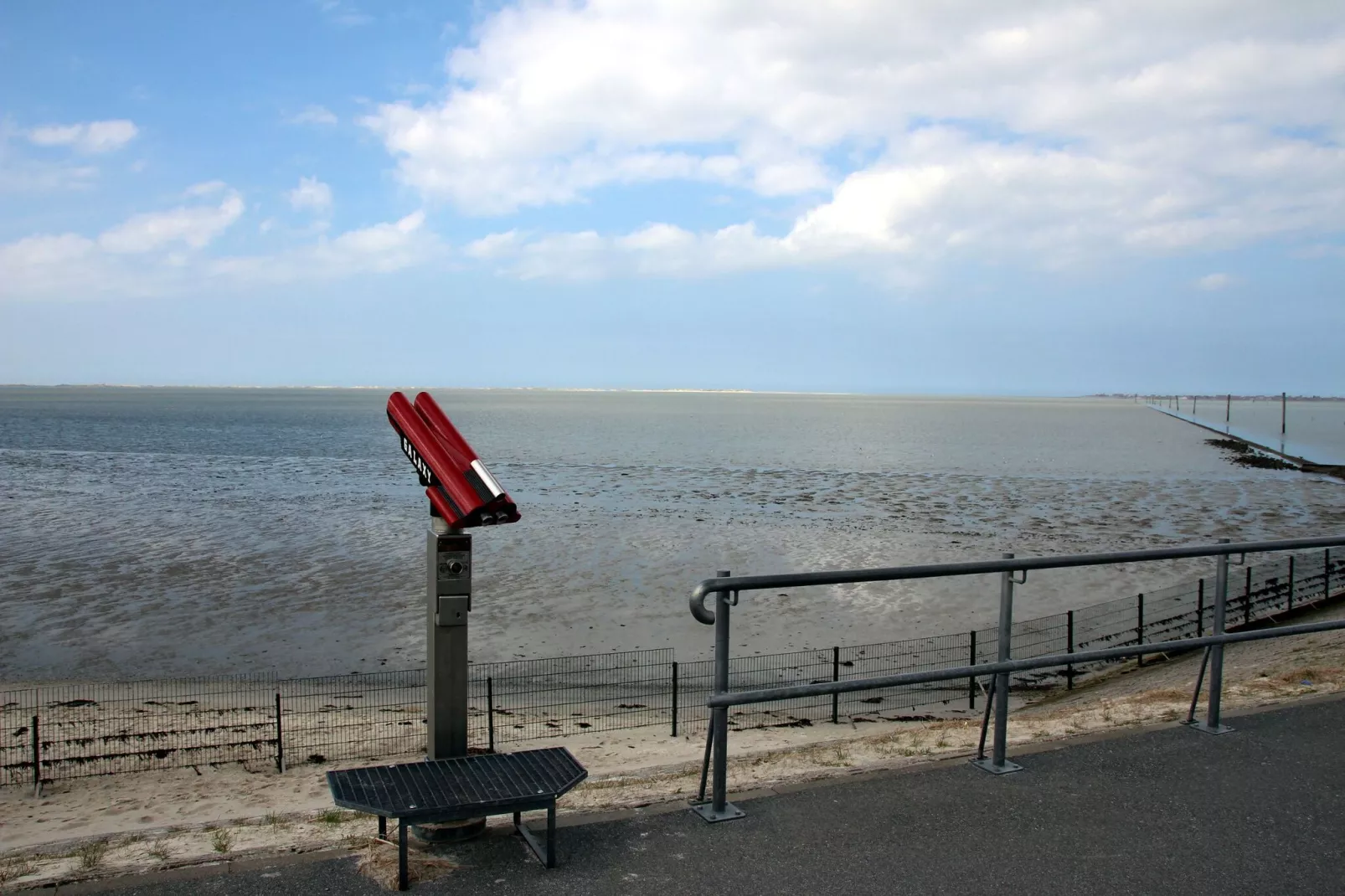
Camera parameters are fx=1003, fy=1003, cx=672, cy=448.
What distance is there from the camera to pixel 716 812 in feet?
14.5

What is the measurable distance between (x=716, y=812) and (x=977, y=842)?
1105 mm

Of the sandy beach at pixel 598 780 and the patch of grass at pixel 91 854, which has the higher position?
the patch of grass at pixel 91 854

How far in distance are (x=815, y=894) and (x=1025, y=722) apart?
340 centimetres

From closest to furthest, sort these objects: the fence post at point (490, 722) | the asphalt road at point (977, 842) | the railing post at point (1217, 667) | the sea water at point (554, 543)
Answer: the asphalt road at point (977, 842) < the railing post at point (1217, 667) < the fence post at point (490, 722) < the sea water at point (554, 543)

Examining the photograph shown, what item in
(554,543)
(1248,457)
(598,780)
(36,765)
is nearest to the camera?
(598,780)

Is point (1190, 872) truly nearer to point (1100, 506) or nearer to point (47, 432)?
point (1100, 506)

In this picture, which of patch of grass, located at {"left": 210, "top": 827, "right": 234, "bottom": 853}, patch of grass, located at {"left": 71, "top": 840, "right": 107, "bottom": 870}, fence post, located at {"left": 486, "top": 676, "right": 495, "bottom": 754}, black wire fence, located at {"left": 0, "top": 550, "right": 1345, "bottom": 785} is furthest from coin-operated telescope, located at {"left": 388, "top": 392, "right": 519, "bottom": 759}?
black wire fence, located at {"left": 0, "top": 550, "right": 1345, "bottom": 785}

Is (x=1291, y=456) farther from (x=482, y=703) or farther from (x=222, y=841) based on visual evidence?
(x=222, y=841)

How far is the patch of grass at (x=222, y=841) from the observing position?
4.09 meters

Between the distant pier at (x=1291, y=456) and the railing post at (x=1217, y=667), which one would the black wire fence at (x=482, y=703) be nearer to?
the railing post at (x=1217, y=667)

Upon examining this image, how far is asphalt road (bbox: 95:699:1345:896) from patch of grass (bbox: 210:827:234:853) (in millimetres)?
364

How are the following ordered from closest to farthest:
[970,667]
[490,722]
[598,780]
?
[970,667] → [598,780] → [490,722]

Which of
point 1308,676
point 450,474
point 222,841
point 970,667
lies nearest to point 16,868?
point 222,841

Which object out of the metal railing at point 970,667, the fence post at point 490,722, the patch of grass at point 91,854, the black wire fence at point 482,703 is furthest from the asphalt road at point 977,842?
the fence post at point 490,722
